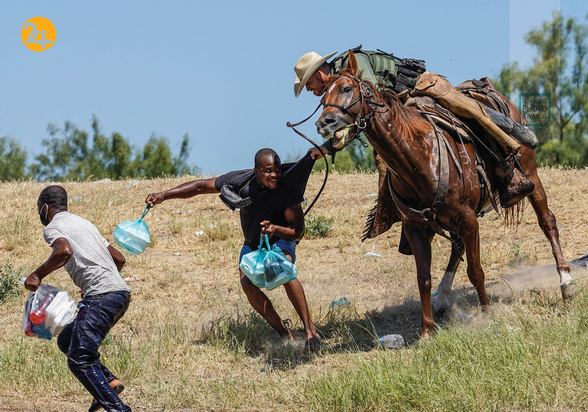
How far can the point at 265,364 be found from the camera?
648cm

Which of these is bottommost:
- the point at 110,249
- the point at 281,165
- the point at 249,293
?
the point at 249,293

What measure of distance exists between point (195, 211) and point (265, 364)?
6.05 metres

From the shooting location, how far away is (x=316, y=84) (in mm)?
6609

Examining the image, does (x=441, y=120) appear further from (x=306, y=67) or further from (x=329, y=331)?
(x=329, y=331)

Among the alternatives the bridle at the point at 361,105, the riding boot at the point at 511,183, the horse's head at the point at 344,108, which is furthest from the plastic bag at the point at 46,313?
the riding boot at the point at 511,183

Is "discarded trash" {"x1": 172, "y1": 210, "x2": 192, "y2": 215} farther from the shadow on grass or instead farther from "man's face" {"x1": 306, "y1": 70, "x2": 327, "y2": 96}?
"man's face" {"x1": 306, "y1": 70, "x2": 327, "y2": 96}

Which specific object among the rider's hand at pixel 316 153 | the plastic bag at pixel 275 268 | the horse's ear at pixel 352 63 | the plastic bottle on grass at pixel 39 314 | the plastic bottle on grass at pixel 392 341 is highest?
the horse's ear at pixel 352 63

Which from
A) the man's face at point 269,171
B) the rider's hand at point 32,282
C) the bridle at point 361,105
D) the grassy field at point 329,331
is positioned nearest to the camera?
the rider's hand at point 32,282

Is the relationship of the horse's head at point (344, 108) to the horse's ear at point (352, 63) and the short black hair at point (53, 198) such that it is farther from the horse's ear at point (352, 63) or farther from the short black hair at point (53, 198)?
the short black hair at point (53, 198)

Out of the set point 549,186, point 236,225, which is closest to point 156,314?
point 236,225

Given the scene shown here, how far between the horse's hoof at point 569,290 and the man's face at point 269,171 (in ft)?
10.2

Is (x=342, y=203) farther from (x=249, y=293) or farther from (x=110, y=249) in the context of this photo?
(x=110, y=249)

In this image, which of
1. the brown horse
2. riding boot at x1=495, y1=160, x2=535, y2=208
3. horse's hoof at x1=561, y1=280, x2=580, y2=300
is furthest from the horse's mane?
horse's hoof at x1=561, y1=280, x2=580, y2=300

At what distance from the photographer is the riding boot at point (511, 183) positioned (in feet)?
23.5
